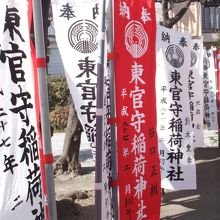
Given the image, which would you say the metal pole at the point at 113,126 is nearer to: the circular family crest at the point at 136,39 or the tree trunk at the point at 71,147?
the circular family crest at the point at 136,39

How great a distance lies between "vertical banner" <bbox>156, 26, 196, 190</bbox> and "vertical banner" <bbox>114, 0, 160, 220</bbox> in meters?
1.37

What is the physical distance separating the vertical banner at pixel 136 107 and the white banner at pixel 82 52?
1.12ft

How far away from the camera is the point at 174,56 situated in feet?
19.8

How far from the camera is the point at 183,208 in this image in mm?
6316

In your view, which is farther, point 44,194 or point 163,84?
point 163,84

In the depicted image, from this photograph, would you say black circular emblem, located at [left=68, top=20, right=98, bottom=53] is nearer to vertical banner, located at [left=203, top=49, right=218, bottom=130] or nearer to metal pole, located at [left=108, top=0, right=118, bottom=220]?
metal pole, located at [left=108, top=0, right=118, bottom=220]

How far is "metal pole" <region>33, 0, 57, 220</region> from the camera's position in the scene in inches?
106

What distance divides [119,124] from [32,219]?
4.85 ft

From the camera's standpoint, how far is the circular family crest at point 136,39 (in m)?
4.12

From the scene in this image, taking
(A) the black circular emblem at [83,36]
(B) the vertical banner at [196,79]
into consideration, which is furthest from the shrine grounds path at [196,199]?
(A) the black circular emblem at [83,36]

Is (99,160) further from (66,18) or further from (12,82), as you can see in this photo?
(66,18)

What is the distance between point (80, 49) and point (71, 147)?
14.3 ft

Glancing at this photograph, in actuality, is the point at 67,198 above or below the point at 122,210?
below

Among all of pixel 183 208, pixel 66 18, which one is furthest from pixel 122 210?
pixel 183 208
